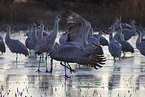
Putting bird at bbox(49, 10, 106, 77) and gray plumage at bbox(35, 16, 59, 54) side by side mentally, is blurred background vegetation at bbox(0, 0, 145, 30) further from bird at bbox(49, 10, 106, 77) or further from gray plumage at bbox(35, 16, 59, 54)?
bird at bbox(49, 10, 106, 77)

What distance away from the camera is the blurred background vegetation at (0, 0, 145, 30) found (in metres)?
52.2

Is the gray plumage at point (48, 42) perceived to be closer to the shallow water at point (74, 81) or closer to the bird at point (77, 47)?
the shallow water at point (74, 81)

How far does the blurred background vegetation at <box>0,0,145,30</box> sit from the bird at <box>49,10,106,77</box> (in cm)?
3259

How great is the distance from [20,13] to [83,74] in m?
49.8

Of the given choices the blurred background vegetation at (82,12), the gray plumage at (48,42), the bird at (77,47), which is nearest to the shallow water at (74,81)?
the bird at (77,47)

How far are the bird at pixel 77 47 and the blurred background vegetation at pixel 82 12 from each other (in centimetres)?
3259

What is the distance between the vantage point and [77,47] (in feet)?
45.9

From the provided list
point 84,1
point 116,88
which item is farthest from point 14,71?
point 84,1

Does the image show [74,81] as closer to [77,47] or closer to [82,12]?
[77,47]

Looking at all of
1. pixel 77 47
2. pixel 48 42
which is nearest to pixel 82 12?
pixel 48 42

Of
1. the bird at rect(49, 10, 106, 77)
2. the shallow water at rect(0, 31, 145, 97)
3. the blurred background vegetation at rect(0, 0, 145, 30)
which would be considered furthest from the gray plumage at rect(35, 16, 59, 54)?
the blurred background vegetation at rect(0, 0, 145, 30)

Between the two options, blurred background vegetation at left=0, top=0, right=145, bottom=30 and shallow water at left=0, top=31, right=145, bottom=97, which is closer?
shallow water at left=0, top=31, right=145, bottom=97

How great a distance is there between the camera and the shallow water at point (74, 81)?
38.7ft

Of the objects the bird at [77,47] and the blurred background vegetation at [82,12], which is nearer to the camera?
the bird at [77,47]
